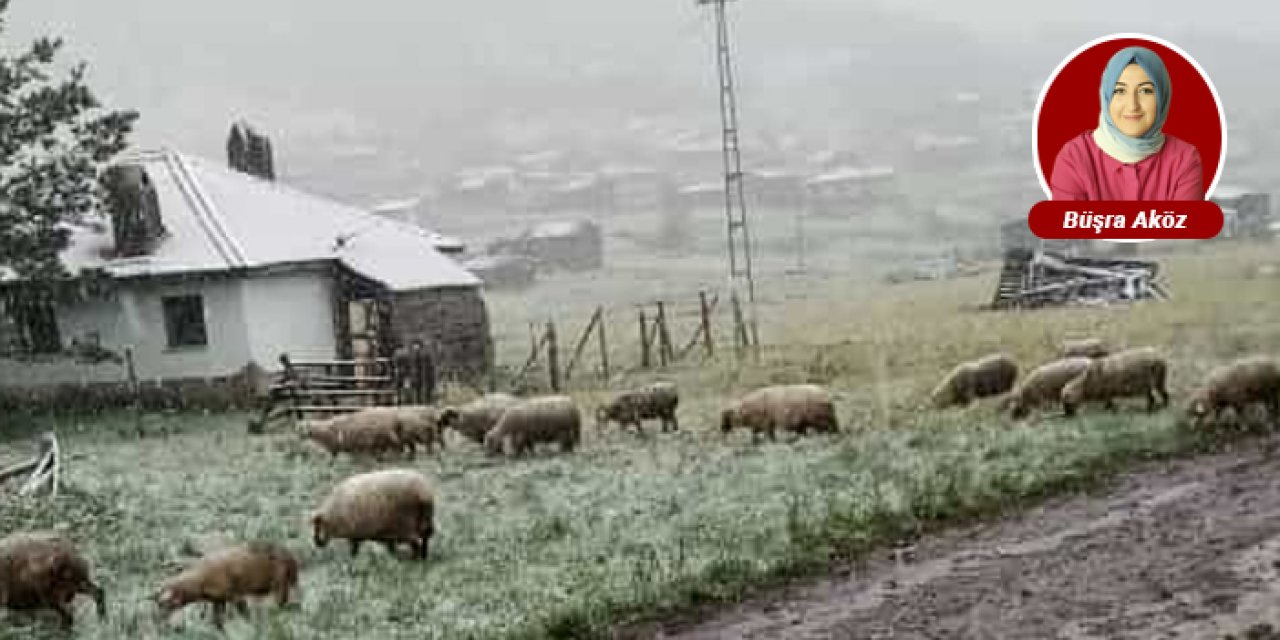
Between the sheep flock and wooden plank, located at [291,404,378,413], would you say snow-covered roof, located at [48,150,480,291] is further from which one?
the sheep flock

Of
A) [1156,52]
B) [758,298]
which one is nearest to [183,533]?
[1156,52]

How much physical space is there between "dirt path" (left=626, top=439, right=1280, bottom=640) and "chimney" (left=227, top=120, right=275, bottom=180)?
29.0 m

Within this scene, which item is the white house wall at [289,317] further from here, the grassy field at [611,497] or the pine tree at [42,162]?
the pine tree at [42,162]

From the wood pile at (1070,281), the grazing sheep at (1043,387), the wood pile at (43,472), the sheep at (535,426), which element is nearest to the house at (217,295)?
the wood pile at (43,472)

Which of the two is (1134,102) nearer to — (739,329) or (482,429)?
(482,429)

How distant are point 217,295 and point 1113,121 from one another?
26.2 m

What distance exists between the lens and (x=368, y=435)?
21.8 m

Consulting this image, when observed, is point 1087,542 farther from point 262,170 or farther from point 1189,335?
point 262,170

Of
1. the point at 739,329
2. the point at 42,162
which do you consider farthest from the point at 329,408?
the point at 739,329

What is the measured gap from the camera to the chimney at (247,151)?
38.9 meters

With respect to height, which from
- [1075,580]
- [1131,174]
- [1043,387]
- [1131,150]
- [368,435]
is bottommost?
[1075,580]

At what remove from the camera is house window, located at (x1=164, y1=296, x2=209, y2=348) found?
105ft

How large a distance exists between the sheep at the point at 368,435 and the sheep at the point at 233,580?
8.86 meters

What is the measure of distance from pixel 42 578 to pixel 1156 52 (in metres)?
9.84
